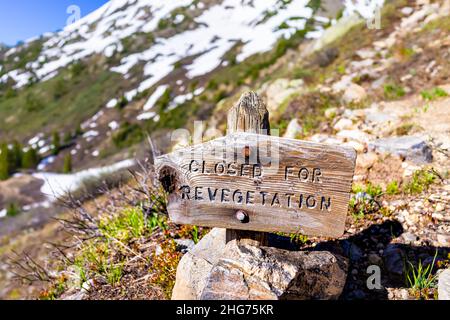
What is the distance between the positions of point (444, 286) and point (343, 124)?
A: 15.8 ft

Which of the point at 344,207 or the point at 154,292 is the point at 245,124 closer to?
the point at 344,207

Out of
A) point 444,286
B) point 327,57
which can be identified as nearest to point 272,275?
point 444,286

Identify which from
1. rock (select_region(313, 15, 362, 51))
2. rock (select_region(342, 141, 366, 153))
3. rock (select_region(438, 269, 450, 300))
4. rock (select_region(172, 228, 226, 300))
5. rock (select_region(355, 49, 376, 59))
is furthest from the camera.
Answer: rock (select_region(313, 15, 362, 51))

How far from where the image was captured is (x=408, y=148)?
5.51 meters

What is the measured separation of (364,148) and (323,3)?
55.9 m

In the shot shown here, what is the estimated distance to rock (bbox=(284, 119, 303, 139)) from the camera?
7.87 meters

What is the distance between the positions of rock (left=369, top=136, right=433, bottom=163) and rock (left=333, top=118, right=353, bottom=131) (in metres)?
1.40

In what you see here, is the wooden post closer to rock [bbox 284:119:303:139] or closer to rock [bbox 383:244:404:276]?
rock [bbox 383:244:404:276]

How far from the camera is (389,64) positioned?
34.5ft

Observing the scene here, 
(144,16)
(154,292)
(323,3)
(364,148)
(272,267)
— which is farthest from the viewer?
(144,16)

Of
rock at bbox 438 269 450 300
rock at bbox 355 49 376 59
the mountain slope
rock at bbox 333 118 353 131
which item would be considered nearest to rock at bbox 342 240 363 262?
rock at bbox 438 269 450 300

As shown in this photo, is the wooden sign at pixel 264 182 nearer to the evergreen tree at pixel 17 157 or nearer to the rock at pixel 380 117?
the rock at pixel 380 117

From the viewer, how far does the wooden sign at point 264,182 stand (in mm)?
2867
